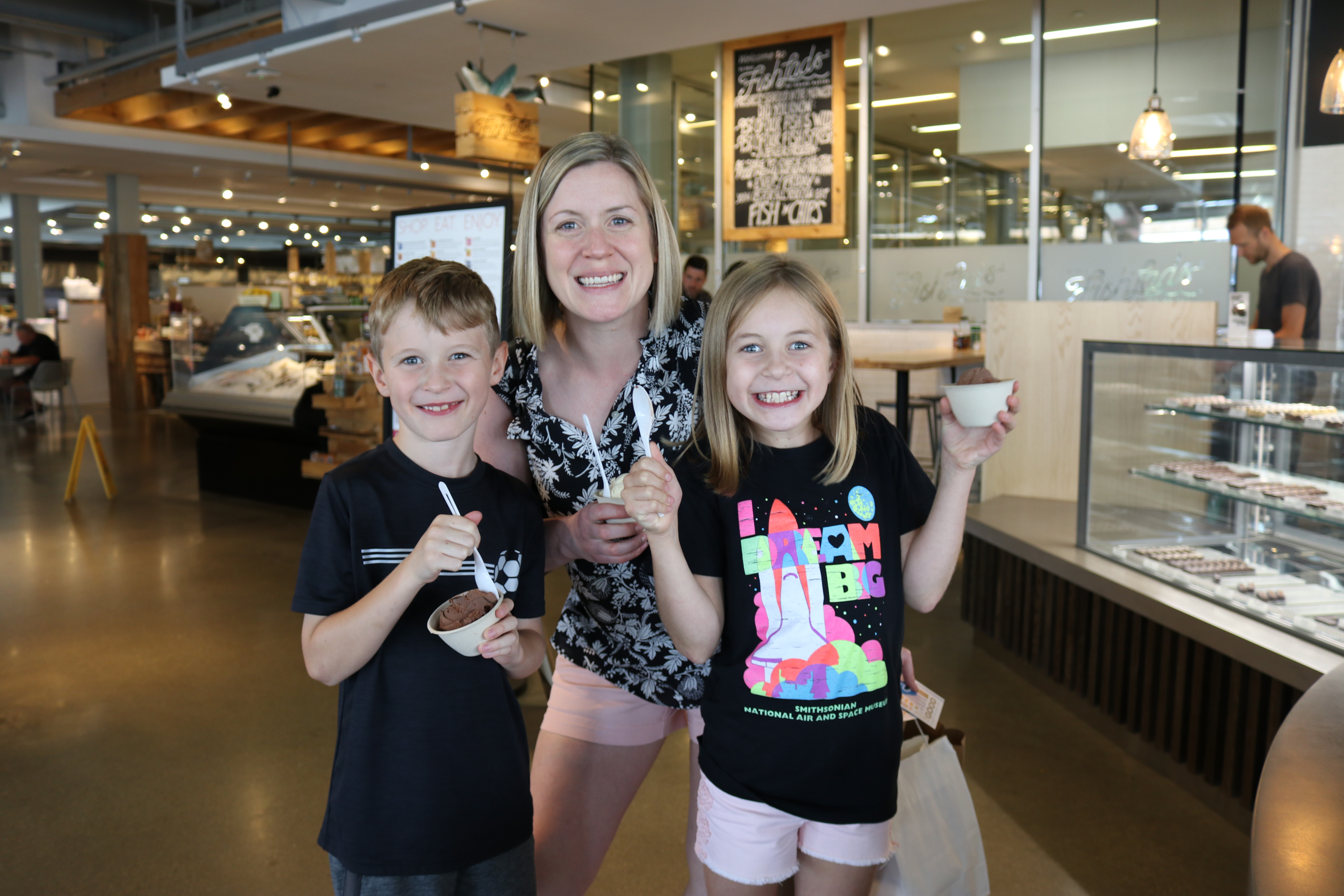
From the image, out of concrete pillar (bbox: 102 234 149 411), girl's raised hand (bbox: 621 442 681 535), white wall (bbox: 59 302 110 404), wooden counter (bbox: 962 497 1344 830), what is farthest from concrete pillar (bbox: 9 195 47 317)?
girl's raised hand (bbox: 621 442 681 535)

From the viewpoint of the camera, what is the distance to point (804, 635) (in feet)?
4.47

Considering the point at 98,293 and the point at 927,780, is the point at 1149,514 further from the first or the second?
the point at 98,293

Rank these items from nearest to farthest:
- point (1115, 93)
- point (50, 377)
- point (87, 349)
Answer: point (1115, 93), point (50, 377), point (87, 349)

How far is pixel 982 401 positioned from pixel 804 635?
420 mm

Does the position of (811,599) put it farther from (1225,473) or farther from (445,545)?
(1225,473)

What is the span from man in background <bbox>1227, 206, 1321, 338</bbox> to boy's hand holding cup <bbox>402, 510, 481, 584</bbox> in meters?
4.83

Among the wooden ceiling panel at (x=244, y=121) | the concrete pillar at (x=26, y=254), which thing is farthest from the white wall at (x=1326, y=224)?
the concrete pillar at (x=26, y=254)

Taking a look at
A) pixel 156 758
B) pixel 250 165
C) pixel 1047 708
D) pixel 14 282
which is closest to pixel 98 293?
pixel 14 282

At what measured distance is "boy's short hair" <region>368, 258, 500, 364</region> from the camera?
54.9 inches

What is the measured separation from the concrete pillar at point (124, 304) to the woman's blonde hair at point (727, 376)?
1423 cm

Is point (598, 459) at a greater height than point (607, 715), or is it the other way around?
point (598, 459)

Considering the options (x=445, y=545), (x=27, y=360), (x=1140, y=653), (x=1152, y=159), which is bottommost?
(x=1140, y=653)

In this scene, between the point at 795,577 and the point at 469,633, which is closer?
the point at 469,633

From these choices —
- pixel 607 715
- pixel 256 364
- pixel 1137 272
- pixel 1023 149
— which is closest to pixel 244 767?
pixel 607 715
